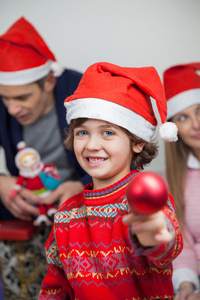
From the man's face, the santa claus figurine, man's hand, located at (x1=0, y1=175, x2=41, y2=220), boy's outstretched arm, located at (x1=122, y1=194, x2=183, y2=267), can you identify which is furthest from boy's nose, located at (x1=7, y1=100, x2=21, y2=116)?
boy's outstretched arm, located at (x1=122, y1=194, x2=183, y2=267)

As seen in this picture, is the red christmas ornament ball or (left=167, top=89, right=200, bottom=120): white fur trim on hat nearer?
the red christmas ornament ball

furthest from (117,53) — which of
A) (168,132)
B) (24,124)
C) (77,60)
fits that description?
(168,132)

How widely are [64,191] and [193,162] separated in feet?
1.63

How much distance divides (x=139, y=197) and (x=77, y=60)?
129 cm

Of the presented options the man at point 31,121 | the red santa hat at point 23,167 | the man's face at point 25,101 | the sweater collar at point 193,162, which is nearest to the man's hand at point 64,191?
the man at point 31,121

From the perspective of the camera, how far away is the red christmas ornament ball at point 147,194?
57 cm

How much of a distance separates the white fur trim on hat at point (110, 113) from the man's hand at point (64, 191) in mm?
665

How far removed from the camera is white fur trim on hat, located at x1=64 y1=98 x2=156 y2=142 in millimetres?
868

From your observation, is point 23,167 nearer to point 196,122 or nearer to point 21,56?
point 21,56

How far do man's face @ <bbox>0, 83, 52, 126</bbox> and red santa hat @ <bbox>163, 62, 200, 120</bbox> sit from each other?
489 mm

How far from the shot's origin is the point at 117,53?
153cm

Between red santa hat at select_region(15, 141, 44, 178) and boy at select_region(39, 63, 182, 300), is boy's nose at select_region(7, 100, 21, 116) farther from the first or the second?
boy at select_region(39, 63, 182, 300)

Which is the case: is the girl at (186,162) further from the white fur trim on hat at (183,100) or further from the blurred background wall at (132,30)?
the blurred background wall at (132,30)

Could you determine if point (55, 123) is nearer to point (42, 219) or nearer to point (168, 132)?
point (42, 219)
